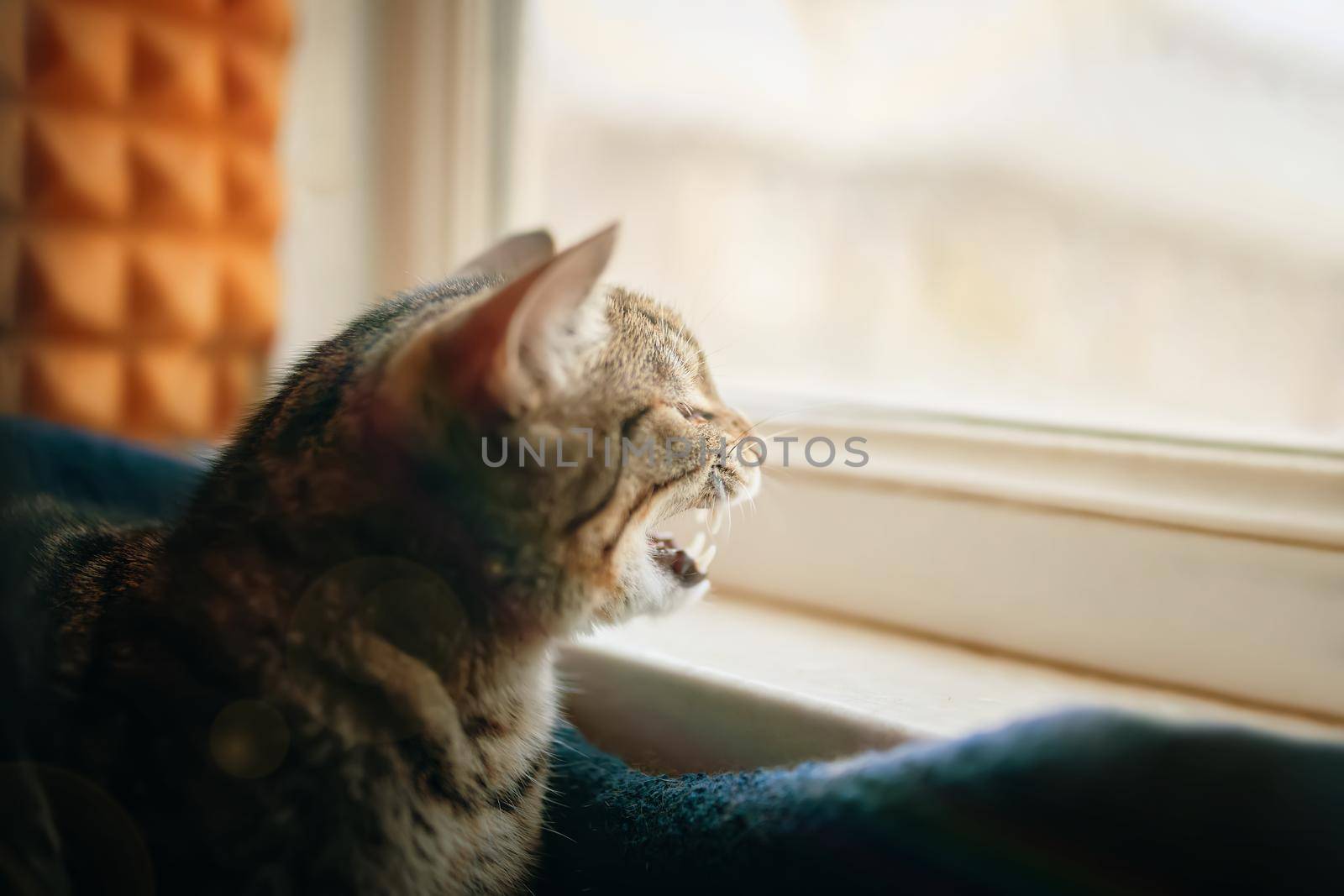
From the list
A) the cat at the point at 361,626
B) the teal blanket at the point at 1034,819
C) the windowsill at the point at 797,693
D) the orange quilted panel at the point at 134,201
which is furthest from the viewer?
the orange quilted panel at the point at 134,201

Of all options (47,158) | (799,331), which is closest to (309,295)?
(47,158)

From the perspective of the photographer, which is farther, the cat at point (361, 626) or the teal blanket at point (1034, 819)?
the cat at point (361, 626)

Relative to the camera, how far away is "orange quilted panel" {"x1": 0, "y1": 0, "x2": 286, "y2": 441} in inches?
36.5

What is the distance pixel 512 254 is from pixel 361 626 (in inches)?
13.3

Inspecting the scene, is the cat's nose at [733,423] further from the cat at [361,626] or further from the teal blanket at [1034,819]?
the teal blanket at [1034,819]

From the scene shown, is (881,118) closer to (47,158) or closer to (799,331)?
(799,331)

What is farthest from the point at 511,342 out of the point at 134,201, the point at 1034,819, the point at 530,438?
the point at 134,201

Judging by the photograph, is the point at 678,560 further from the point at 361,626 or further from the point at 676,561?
the point at 361,626

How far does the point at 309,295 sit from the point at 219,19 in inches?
13.9

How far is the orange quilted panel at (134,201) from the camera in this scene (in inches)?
36.5

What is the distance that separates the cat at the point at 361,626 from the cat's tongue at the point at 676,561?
0.22 feet

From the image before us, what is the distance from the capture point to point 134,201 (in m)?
0.99

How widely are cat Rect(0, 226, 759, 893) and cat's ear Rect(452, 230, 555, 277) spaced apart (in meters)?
0.13

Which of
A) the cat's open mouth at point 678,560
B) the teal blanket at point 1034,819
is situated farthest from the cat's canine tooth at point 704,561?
the teal blanket at point 1034,819
